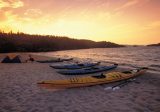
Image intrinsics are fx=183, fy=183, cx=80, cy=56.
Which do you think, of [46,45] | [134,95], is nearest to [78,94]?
[134,95]

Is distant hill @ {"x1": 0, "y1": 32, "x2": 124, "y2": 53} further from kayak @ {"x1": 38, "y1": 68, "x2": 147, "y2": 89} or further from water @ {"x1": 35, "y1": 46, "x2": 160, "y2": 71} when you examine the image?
kayak @ {"x1": 38, "y1": 68, "x2": 147, "y2": 89}

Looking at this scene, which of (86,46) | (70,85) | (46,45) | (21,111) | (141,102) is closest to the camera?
(21,111)

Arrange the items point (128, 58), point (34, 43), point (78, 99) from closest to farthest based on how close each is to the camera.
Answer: point (78, 99)
point (128, 58)
point (34, 43)

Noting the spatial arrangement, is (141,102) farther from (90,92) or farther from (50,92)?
(50,92)

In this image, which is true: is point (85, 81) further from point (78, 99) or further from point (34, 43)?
point (34, 43)

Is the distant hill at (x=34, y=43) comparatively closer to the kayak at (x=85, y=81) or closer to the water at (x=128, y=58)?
the water at (x=128, y=58)

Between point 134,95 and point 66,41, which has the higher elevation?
point 66,41

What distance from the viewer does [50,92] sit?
12094mm

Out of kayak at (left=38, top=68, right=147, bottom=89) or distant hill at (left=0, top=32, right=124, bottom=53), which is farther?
distant hill at (left=0, top=32, right=124, bottom=53)

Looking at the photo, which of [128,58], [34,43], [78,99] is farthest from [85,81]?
[34,43]

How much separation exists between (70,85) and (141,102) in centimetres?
473

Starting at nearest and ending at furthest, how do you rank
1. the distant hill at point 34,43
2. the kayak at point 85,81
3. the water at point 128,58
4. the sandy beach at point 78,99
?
the sandy beach at point 78,99, the kayak at point 85,81, the water at point 128,58, the distant hill at point 34,43

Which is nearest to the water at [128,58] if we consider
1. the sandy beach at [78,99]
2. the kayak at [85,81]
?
the kayak at [85,81]

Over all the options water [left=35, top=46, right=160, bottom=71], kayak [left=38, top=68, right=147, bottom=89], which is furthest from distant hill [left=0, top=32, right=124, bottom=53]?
kayak [left=38, top=68, right=147, bottom=89]
